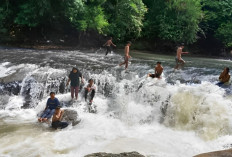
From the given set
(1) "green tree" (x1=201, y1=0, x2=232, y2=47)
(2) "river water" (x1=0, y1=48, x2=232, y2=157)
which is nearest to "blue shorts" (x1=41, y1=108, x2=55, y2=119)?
(2) "river water" (x1=0, y1=48, x2=232, y2=157)

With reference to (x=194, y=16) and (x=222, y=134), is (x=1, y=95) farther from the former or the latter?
(x=194, y=16)

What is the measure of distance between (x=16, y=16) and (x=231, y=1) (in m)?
20.5

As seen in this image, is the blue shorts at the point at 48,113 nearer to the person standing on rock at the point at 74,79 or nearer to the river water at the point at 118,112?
the river water at the point at 118,112

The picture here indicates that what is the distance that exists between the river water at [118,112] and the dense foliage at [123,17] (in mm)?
6608

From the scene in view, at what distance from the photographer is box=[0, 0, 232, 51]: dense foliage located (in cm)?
1828

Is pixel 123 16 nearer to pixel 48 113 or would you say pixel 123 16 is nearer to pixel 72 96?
pixel 72 96

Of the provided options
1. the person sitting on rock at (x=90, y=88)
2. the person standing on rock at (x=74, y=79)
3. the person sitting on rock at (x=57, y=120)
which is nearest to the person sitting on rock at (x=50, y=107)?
the person sitting on rock at (x=57, y=120)

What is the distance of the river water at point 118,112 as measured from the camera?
6721 millimetres

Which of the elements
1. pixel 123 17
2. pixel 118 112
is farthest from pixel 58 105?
pixel 123 17

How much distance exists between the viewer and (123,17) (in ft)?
66.5

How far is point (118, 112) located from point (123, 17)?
492 inches

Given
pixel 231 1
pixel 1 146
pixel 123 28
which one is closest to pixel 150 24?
pixel 123 28

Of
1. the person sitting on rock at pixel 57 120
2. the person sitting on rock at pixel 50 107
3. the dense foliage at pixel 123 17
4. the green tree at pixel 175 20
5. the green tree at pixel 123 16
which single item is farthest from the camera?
the green tree at pixel 175 20

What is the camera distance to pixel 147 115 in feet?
30.5
